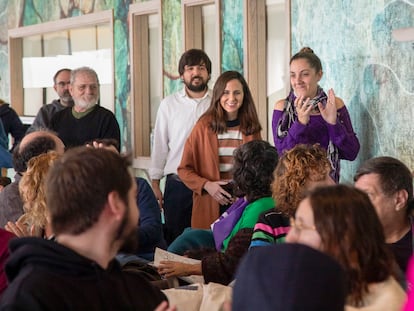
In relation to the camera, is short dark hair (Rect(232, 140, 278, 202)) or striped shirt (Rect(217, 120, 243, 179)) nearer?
short dark hair (Rect(232, 140, 278, 202))

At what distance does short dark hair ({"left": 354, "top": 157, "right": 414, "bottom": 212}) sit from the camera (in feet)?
13.3

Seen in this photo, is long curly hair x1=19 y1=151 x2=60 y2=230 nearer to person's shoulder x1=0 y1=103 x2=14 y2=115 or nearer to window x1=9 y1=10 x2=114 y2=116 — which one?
person's shoulder x1=0 y1=103 x2=14 y2=115

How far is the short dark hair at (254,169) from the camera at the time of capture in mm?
4516

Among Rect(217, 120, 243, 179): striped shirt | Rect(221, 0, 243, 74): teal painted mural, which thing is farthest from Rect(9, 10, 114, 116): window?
Rect(217, 120, 243, 179): striped shirt

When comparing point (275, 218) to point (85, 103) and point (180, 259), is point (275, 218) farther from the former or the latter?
point (85, 103)

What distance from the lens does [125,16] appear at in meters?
9.77

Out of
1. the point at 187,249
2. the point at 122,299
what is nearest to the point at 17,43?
the point at 187,249

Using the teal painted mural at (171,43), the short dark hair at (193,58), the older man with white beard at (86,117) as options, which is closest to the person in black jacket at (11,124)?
the teal painted mural at (171,43)

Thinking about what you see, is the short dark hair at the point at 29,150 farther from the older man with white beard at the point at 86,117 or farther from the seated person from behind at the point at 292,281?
the seated person from behind at the point at 292,281

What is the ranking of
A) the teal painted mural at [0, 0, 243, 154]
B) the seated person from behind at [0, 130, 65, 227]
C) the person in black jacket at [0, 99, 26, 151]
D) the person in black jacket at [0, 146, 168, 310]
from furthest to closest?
1. the person in black jacket at [0, 99, 26, 151]
2. the teal painted mural at [0, 0, 243, 154]
3. the seated person from behind at [0, 130, 65, 227]
4. the person in black jacket at [0, 146, 168, 310]

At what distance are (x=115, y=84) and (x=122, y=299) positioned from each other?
7756 millimetres

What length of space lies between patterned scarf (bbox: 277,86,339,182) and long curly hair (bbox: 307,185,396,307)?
3071 mm

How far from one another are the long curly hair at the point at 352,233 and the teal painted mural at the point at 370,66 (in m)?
3.49

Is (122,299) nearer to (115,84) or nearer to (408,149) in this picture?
(408,149)
